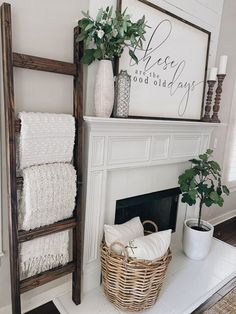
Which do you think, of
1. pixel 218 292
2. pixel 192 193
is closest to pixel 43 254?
pixel 192 193

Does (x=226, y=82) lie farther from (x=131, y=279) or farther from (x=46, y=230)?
(x=46, y=230)

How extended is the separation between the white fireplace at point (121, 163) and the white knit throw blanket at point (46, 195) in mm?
187

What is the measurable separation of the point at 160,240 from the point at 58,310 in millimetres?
832

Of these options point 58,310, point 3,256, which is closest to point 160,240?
point 58,310

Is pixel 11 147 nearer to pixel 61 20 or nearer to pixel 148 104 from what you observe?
pixel 61 20

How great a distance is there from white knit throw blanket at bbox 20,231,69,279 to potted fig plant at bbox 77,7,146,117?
2.74ft

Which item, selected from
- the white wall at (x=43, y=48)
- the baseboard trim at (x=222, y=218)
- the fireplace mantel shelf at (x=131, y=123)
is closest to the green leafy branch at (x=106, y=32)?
the white wall at (x=43, y=48)

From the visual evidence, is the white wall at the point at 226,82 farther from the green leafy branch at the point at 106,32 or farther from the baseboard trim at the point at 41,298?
the baseboard trim at the point at 41,298

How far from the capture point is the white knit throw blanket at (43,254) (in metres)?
1.43

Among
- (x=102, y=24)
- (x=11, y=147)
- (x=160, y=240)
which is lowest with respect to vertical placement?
(x=160, y=240)

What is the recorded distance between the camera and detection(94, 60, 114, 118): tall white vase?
1.51m

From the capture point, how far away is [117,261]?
1560 millimetres

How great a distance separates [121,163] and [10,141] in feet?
2.70

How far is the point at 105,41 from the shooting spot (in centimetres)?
147
